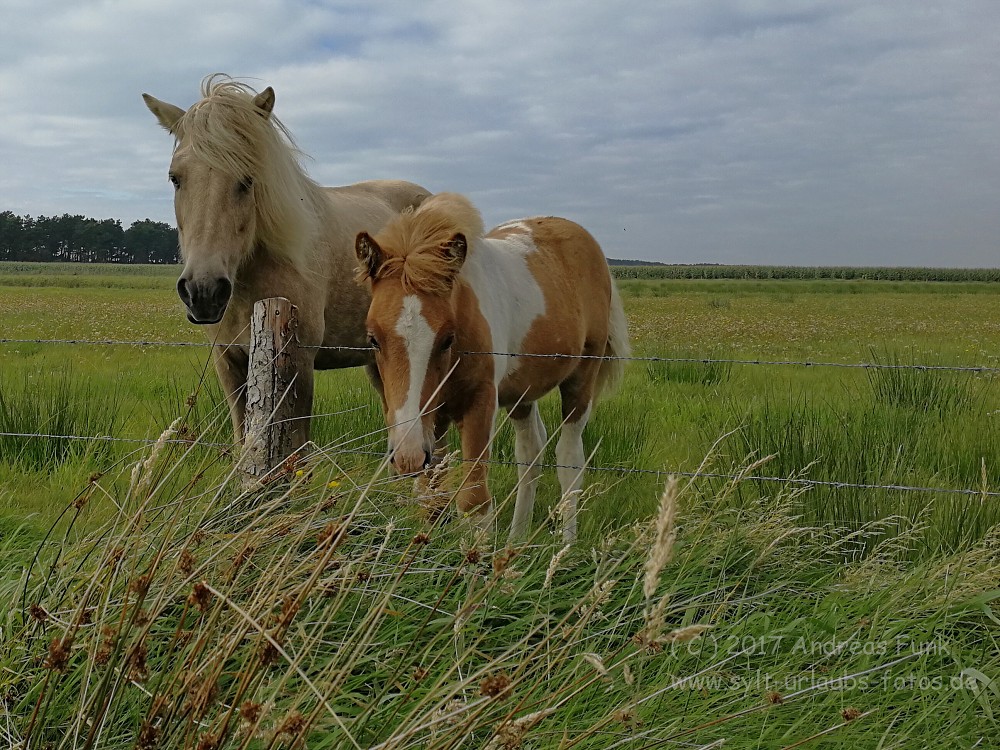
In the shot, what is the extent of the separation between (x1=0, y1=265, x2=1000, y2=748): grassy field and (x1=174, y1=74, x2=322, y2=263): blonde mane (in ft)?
3.83

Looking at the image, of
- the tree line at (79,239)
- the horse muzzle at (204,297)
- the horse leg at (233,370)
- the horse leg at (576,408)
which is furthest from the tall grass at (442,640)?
the tree line at (79,239)

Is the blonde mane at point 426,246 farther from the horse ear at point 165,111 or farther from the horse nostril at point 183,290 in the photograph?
the horse ear at point 165,111

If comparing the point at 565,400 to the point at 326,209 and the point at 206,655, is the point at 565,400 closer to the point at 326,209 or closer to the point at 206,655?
the point at 326,209

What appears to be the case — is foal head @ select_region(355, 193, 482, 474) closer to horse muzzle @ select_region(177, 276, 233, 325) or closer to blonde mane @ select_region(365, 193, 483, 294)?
blonde mane @ select_region(365, 193, 483, 294)

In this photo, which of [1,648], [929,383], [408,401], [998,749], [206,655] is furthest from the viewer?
[929,383]

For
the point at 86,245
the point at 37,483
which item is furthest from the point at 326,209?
the point at 86,245

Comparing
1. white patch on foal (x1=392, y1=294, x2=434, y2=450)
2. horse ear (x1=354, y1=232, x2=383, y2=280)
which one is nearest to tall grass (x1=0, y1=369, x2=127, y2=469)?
horse ear (x1=354, y1=232, x2=383, y2=280)

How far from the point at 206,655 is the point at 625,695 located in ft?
3.84

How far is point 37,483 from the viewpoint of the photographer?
470cm

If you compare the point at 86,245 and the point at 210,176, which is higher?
the point at 86,245

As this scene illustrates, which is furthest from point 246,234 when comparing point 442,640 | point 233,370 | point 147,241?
point 147,241

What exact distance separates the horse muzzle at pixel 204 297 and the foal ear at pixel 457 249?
1229mm

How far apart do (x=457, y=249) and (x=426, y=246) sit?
0.49ft

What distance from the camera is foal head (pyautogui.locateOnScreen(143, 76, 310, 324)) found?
3.86 meters
